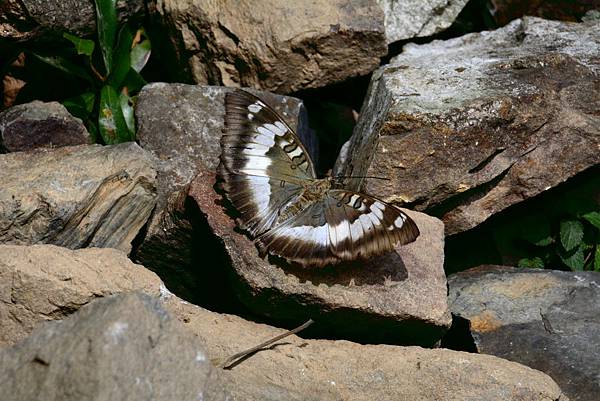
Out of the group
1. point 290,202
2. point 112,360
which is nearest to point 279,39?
point 290,202

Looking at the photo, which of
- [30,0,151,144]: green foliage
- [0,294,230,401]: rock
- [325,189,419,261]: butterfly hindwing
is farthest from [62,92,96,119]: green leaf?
[0,294,230,401]: rock

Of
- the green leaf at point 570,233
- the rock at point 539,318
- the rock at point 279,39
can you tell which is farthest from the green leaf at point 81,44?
the green leaf at point 570,233

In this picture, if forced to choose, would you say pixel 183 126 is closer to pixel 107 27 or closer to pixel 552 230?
pixel 107 27

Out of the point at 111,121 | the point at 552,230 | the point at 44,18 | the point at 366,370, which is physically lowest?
the point at 552,230

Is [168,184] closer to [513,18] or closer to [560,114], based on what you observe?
[560,114]

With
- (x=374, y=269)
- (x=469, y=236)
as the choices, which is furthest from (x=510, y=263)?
(x=374, y=269)

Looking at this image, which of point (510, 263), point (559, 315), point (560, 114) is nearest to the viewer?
point (559, 315)

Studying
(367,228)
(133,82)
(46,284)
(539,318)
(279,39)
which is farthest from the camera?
(133,82)
